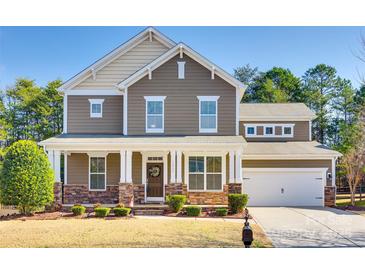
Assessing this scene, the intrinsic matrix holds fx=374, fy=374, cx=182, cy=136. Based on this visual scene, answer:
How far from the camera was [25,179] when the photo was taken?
12891mm

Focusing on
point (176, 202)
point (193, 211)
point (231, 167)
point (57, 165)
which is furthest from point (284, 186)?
point (57, 165)

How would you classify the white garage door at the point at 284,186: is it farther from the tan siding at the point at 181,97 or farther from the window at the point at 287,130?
the window at the point at 287,130

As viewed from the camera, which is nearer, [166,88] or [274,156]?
[166,88]

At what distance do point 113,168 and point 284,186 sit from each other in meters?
7.65

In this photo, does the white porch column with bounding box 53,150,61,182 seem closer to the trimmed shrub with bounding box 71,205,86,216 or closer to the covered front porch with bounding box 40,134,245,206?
the covered front porch with bounding box 40,134,245,206

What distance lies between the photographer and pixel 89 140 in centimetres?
1497

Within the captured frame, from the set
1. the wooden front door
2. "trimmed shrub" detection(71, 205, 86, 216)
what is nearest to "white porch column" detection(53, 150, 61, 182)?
"trimmed shrub" detection(71, 205, 86, 216)

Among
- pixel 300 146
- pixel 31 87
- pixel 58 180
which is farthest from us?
pixel 31 87

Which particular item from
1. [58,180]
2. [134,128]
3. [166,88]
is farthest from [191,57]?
[58,180]

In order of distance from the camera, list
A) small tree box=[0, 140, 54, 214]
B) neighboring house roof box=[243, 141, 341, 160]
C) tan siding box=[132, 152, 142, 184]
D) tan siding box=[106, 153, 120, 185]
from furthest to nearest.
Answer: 1. neighboring house roof box=[243, 141, 341, 160]
2. tan siding box=[106, 153, 120, 185]
3. tan siding box=[132, 152, 142, 184]
4. small tree box=[0, 140, 54, 214]

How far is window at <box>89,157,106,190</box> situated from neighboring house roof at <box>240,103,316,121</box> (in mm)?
8011

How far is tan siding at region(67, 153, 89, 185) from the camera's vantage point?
54.3 ft

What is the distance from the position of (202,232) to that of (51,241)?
3991 millimetres
